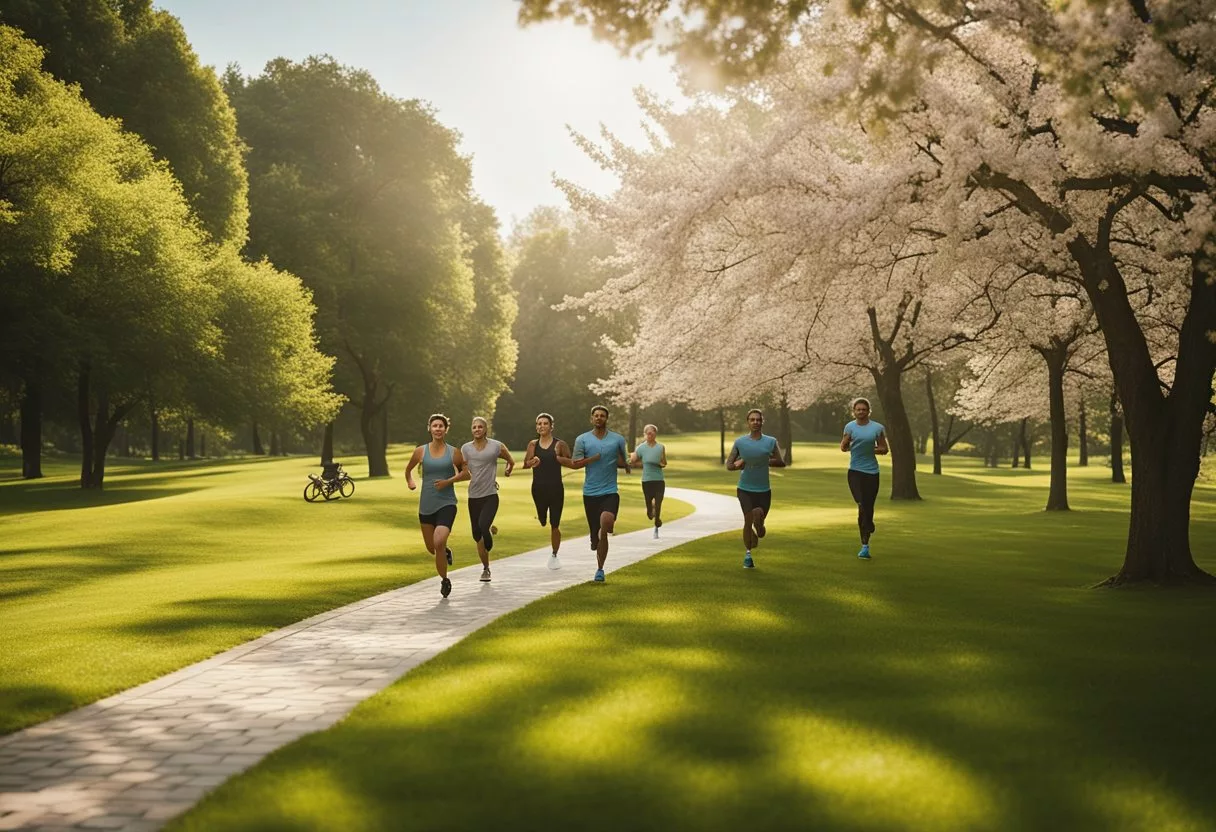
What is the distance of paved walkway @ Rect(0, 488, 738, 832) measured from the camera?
18.0ft

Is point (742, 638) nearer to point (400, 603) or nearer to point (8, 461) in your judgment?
point (400, 603)

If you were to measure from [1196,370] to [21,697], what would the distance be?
1322 centimetres

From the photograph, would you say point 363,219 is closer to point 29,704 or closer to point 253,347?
point 253,347

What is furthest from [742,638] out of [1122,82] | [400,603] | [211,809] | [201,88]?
[201,88]

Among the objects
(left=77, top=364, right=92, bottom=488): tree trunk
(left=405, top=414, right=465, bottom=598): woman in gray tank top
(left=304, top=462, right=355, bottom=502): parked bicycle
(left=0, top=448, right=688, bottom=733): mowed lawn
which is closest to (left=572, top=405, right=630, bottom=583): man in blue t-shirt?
(left=405, top=414, right=465, bottom=598): woman in gray tank top

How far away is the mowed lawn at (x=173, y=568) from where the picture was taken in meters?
9.52

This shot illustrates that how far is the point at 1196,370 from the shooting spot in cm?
1406

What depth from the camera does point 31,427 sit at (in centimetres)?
4378

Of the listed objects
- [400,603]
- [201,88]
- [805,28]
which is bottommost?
[400,603]

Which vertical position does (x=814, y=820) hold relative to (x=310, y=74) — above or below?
below

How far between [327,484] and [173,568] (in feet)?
44.3

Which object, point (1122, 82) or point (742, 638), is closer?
point (742, 638)

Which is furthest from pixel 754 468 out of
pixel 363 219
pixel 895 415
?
pixel 363 219

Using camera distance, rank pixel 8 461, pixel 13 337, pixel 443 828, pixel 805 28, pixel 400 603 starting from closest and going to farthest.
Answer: pixel 443 828 → pixel 400 603 → pixel 805 28 → pixel 13 337 → pixel 8 461
